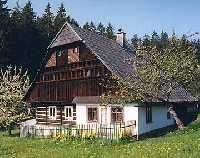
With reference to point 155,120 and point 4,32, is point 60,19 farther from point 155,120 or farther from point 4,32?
point 155,120

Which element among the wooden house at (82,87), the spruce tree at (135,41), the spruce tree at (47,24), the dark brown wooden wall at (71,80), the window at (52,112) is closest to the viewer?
the wooden house at (82,87)

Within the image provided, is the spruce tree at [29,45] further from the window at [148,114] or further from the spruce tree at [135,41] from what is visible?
the window at [148,114]

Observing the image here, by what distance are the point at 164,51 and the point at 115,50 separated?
8620 mm

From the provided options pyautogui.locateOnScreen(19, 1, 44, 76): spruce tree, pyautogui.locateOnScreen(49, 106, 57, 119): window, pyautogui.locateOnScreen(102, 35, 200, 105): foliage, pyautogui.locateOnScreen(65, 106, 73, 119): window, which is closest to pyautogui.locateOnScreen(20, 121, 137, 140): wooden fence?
pyautogui.locateOnScreen(102, 35, 200, 105): foliage

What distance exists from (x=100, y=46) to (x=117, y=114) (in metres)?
7.52

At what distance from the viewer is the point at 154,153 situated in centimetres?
1898

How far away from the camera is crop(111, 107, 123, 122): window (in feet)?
106

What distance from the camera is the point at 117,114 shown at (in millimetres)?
32500

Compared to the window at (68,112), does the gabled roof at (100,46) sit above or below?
above

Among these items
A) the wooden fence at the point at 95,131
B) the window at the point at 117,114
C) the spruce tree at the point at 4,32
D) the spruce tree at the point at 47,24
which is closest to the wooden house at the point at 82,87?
the window at the point at 117,114

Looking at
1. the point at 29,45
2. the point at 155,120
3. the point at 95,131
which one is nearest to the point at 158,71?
the point at 155,120

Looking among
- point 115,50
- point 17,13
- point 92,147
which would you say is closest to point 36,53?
point 17,13

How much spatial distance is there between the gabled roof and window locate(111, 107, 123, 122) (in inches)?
107

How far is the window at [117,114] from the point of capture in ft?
106
